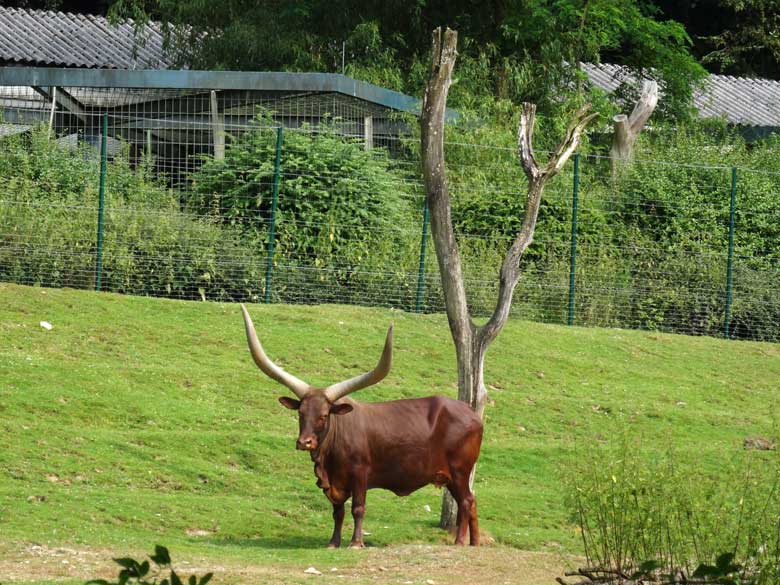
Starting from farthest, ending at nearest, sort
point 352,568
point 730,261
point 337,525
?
point 730,261 < point 337,525 < point 352,568

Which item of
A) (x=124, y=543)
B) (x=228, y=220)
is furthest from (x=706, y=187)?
(x=124, y=543)

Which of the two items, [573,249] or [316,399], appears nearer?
[316,399]

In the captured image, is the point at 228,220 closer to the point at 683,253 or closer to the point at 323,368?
the point at 323,368

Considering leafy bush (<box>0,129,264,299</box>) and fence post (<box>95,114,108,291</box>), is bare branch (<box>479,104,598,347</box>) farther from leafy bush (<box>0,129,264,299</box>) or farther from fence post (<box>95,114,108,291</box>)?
fence post (<box>95,114,108,291</box>)

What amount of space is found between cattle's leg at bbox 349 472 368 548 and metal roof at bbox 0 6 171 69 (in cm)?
2096

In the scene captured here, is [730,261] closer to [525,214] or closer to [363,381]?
[525,214]

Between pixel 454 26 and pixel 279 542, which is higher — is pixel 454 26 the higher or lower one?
the higher one

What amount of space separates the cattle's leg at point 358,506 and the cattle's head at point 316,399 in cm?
46

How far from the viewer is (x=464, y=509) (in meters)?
10.8

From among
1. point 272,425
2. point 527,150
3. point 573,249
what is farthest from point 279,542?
point 573,249

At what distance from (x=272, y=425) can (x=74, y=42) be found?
20.1 m

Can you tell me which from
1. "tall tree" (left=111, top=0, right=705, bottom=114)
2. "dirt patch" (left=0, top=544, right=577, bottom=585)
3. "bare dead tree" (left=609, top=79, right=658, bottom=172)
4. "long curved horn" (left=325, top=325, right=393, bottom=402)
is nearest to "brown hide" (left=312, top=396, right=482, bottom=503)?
"long curved horn" (left=325, top=325, right=393, bottom=402)

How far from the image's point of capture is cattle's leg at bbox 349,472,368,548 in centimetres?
1029

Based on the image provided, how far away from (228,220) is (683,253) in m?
6.46
